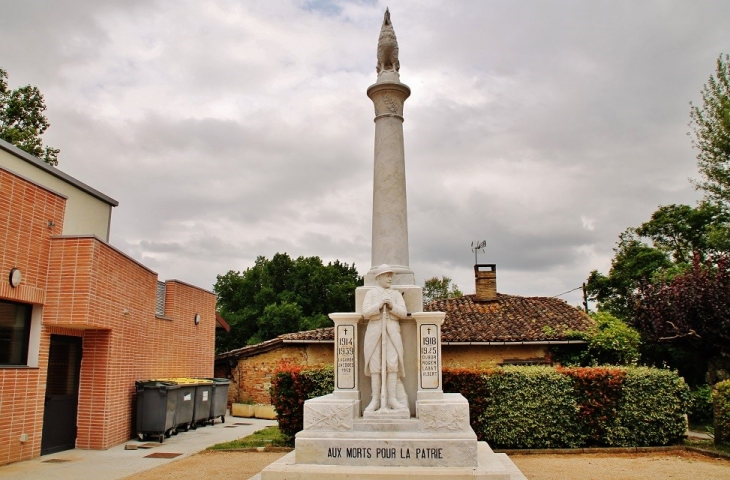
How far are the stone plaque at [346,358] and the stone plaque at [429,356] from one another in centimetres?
88

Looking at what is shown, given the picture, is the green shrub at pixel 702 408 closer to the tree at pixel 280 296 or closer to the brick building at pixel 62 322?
the brick building at pixel 62 322

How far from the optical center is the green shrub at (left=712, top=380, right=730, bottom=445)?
11.0 m

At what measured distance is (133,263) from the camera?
12992mm

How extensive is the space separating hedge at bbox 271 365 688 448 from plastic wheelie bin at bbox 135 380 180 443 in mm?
3046

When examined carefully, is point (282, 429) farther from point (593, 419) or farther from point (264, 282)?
point (264, 282)

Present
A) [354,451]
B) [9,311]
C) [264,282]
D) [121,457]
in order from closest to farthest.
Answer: [354,451], [9,311], [121,457], [264,282]

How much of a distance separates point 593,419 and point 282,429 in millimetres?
6150

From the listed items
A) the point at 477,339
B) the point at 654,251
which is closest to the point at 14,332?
the point at 477,339

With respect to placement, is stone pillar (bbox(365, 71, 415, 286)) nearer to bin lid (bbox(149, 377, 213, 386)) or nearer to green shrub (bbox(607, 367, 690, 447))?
green shrub (bbox(607, 367, 690, 447))

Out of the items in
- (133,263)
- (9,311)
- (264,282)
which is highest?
(264,282)

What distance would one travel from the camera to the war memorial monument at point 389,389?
21.4ft

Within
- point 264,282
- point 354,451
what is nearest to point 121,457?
point 354,451

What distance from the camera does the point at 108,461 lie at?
10016 millimetres

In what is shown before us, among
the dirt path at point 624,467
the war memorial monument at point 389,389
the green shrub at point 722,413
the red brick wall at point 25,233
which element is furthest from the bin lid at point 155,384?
the green shrub at point 722,413
